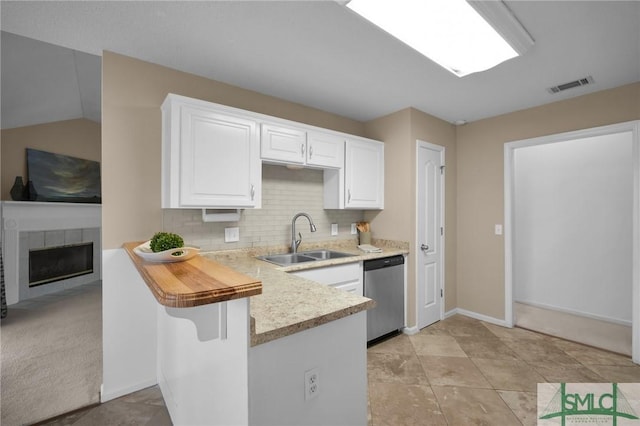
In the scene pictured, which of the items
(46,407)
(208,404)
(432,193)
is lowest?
(46,407)

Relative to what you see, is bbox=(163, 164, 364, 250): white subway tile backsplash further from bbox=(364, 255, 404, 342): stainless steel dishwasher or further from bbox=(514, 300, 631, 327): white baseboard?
bbox=(514, 300, 631, 327): white baseboard

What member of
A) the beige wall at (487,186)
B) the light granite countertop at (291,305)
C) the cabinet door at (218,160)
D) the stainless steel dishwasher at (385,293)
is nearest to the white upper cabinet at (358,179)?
the stainless steel dishwasher at (385,293)

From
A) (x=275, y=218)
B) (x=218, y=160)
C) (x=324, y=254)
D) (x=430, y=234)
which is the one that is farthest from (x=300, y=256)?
(x=430, y=234)

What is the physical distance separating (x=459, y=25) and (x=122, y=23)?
6.70 feet

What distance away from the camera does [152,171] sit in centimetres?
226

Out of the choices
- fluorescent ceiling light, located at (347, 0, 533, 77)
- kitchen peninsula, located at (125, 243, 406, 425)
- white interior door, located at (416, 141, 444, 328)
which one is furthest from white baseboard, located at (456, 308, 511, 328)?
kitchen peninsula, located at (125, 243, 406, 425)

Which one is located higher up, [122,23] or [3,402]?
[122,23]

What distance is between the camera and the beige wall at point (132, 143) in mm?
2098

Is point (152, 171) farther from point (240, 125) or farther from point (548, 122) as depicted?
point (548, 122)

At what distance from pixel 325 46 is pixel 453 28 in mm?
829

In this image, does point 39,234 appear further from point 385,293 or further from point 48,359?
point 385,293

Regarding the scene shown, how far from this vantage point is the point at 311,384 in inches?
41.3

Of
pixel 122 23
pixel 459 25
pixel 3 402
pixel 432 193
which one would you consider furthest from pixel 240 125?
pixel 3 402

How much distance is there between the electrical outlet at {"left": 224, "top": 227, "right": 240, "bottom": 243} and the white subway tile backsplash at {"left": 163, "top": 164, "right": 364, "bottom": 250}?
33 mm
